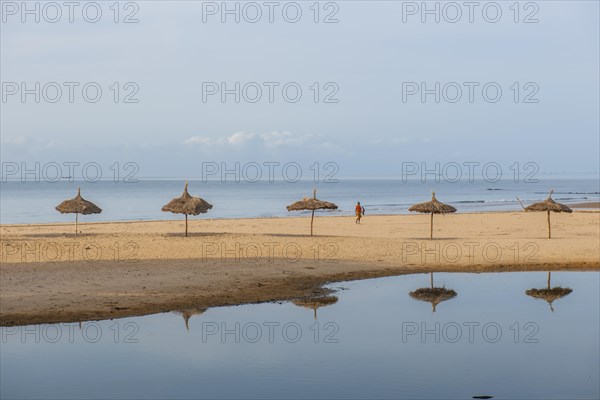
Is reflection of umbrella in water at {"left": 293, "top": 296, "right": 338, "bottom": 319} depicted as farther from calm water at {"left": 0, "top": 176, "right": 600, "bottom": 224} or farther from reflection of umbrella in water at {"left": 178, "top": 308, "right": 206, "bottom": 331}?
calm water at {"left": 0, "top": 176, "right": 600, "bottom": 224}

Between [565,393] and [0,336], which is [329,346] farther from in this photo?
[0,336]

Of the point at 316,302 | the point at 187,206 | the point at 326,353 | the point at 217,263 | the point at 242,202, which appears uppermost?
the point at 242,202

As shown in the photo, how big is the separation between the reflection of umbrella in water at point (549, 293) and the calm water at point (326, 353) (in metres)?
0.92

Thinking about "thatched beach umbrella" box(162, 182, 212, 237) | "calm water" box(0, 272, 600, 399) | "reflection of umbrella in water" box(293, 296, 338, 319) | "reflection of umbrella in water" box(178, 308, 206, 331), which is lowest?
"calm water" box(0, 272, 600, 399)

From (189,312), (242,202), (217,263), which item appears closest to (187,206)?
(217,263)

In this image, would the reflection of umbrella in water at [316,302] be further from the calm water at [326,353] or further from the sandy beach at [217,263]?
the sandy beach at [217,263]

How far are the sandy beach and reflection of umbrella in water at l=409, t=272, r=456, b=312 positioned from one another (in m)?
2.46

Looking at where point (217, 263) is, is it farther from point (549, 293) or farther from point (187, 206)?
point (549, 293)

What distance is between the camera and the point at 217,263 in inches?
983

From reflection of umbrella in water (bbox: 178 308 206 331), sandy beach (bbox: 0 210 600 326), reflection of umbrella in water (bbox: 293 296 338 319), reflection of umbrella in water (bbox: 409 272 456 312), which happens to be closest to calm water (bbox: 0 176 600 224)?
sandy beach (bbox: 0 210 600 326)

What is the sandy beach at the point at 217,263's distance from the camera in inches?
739

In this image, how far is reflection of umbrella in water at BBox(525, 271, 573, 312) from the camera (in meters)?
21.9

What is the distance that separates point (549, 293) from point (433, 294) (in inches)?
146

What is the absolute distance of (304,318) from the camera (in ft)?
60.3
